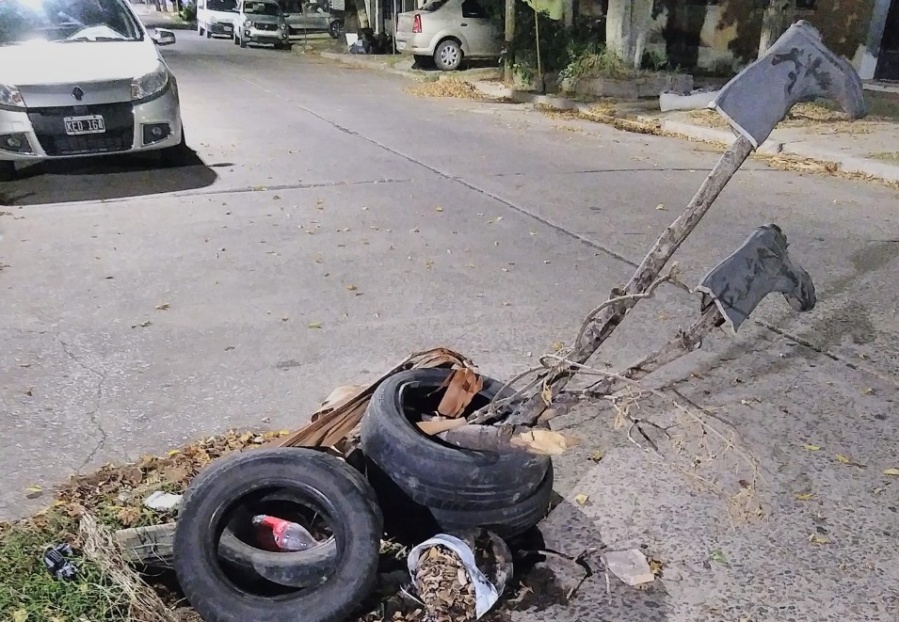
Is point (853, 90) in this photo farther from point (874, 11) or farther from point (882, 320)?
point (874, 11)

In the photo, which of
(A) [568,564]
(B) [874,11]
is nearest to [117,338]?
(A) [568,564]

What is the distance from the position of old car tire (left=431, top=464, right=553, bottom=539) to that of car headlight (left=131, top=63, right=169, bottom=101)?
630cm

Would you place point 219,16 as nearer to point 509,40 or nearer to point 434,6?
point 434,6

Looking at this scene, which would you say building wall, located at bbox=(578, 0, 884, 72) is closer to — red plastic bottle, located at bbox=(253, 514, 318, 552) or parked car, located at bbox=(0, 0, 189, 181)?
parked car, located at bbox=(0, 0, 189, 181)

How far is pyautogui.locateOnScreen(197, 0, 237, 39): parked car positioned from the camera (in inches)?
1291

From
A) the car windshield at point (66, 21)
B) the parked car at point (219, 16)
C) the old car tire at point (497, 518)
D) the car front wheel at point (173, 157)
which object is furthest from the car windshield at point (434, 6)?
the old car tire at point (497, 518)

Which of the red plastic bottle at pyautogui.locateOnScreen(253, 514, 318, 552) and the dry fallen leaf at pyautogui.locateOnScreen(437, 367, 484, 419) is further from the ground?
the dry fallen leaf at pyautogui.locateOnScreen(437, 367, 484, 419)

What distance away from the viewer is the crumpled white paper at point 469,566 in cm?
231

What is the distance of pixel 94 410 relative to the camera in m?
3.57

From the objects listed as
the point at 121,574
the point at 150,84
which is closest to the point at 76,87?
the point at 150,84

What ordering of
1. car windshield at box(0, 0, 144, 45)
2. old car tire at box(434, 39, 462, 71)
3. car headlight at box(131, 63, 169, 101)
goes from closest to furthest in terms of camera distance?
1. car headlight at box(131, 63, 169, 101)
2. car windshield at box(0, 0, 144, 45)
3. old car tire at box(434, 39, 462, 71)

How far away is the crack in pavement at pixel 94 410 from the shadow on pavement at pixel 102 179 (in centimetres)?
365

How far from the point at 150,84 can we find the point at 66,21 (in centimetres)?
160

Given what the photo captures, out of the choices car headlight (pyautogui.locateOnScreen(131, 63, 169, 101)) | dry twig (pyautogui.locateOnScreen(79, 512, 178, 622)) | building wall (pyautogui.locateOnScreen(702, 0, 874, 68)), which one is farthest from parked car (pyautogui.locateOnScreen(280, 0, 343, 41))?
dry twig (pyautogui.locateOnScreen(79, 512, 178, 622))
